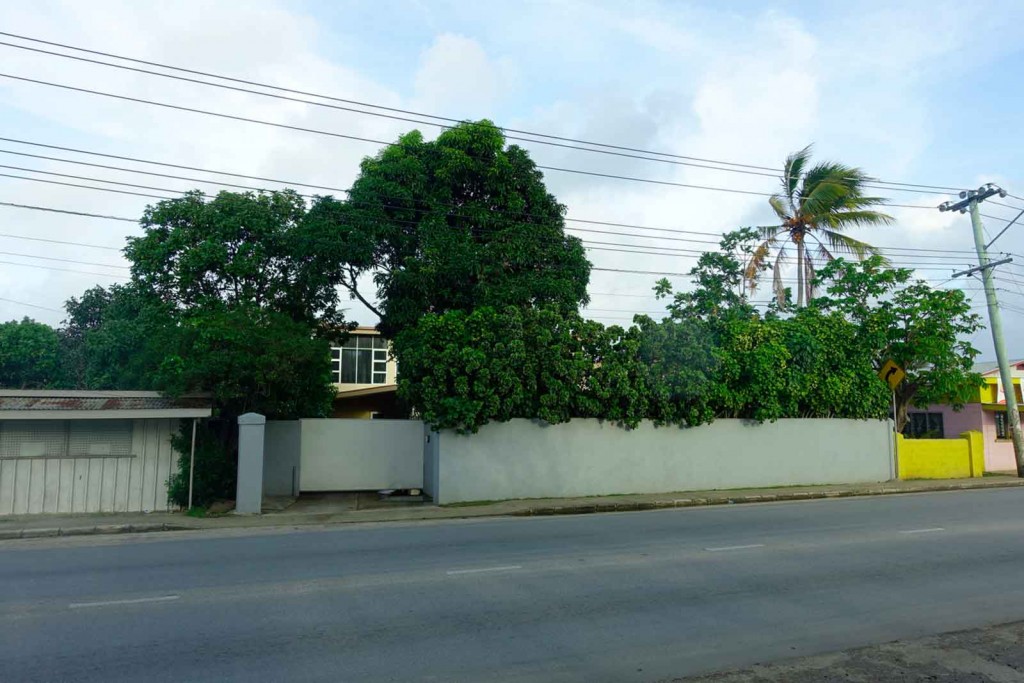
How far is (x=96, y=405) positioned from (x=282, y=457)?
486 centimetres

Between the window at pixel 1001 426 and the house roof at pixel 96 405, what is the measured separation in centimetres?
2625

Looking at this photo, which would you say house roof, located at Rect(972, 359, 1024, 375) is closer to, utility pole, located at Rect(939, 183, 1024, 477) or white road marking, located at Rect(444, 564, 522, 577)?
utility pole, located at Rect(939, 183, 1024, 477)

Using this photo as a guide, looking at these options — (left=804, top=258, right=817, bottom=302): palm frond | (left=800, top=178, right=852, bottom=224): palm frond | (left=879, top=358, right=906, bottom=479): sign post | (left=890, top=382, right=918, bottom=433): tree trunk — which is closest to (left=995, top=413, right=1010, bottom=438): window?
(left=890, top=382, right=918, bottom=433): tree trunk

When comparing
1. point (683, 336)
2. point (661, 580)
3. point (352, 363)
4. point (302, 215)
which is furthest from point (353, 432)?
point (352, 363)

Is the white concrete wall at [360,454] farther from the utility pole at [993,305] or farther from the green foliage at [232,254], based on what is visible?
the utility pole at [993,305]

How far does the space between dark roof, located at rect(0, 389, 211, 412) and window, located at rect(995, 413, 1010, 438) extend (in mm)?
26268

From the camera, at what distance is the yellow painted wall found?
22.2 metres

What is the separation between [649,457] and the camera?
1847cm

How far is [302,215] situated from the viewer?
2130 cm

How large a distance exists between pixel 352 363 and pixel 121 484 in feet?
84.5

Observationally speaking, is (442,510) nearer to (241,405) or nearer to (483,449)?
(483,449)

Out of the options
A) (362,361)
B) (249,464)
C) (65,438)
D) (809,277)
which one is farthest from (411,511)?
(362,361)

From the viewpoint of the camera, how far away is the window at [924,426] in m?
27.6

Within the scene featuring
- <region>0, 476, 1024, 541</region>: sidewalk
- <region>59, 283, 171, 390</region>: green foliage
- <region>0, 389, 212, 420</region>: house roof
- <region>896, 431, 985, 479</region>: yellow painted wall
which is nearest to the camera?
<region>0, 476, 1024, 541</region>: sidewalk
